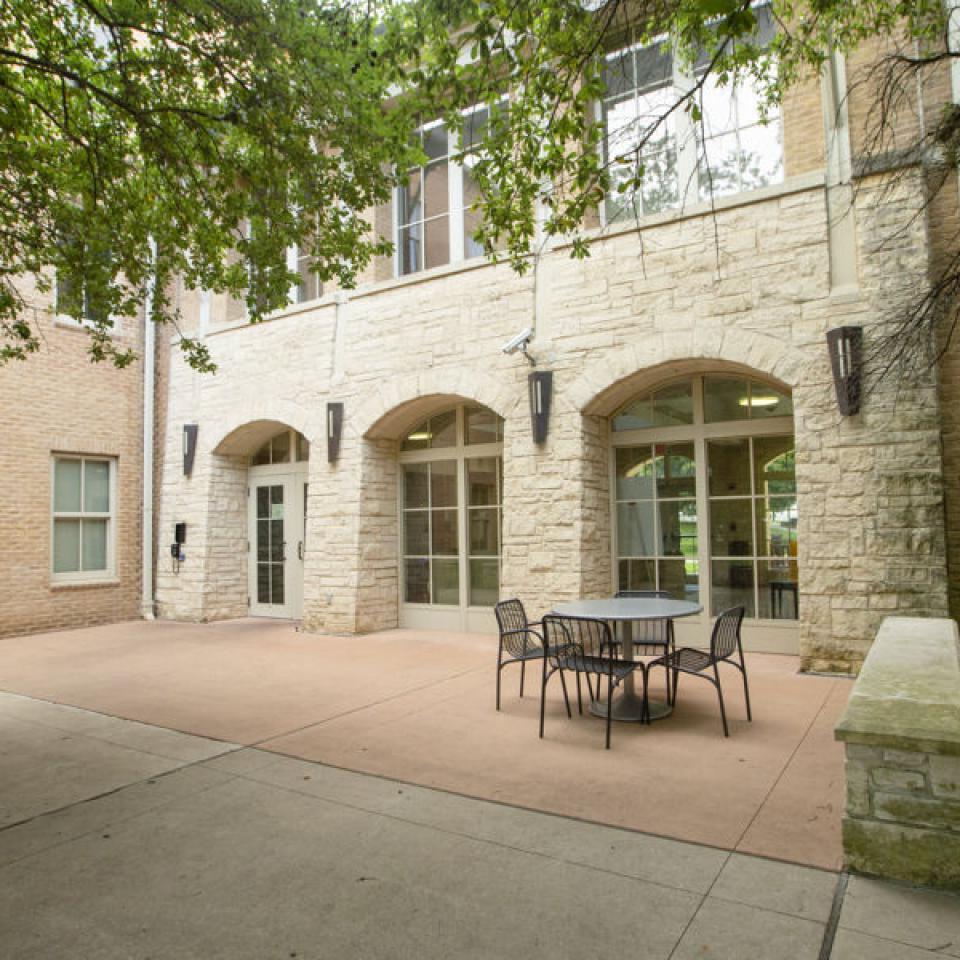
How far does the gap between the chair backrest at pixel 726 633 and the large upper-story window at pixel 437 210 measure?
5608mm

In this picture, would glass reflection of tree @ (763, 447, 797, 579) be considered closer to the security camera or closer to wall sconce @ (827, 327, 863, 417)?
wall sconce @ (827, 327, 863, 417)

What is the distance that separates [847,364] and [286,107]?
497cm

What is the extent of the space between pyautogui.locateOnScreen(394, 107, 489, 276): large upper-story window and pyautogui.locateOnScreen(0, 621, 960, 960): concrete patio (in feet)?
18.5

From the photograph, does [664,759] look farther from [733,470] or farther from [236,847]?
[733,470]

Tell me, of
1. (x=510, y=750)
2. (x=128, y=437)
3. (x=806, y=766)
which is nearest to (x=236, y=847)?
(x=510, y=750)

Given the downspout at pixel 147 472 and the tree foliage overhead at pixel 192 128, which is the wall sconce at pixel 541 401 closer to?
the tree foliage overhead at pixel 192 128

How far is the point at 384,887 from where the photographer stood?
271 centimetres

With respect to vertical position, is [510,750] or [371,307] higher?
[371,307]

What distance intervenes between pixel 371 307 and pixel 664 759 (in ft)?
21.9

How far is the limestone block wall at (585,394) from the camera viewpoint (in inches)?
239

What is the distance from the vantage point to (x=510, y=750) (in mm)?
4340

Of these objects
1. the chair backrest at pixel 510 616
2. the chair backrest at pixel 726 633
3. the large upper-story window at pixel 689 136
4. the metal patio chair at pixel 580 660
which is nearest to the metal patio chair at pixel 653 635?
the metal patio chair at pixel 580 660

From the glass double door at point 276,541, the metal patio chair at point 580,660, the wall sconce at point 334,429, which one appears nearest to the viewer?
the metal patio chair at point 580,660

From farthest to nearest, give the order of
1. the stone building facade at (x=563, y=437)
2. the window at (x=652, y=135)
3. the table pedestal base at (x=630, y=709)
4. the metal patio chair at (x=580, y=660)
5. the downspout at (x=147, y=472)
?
the downspout at (x=147, y=472), the window at (x=652, y=135), the stone building facade at (x=563, y=437), the table pedestal base at (x=630, y=709), the metal patio chair at (x=580, y=660)
